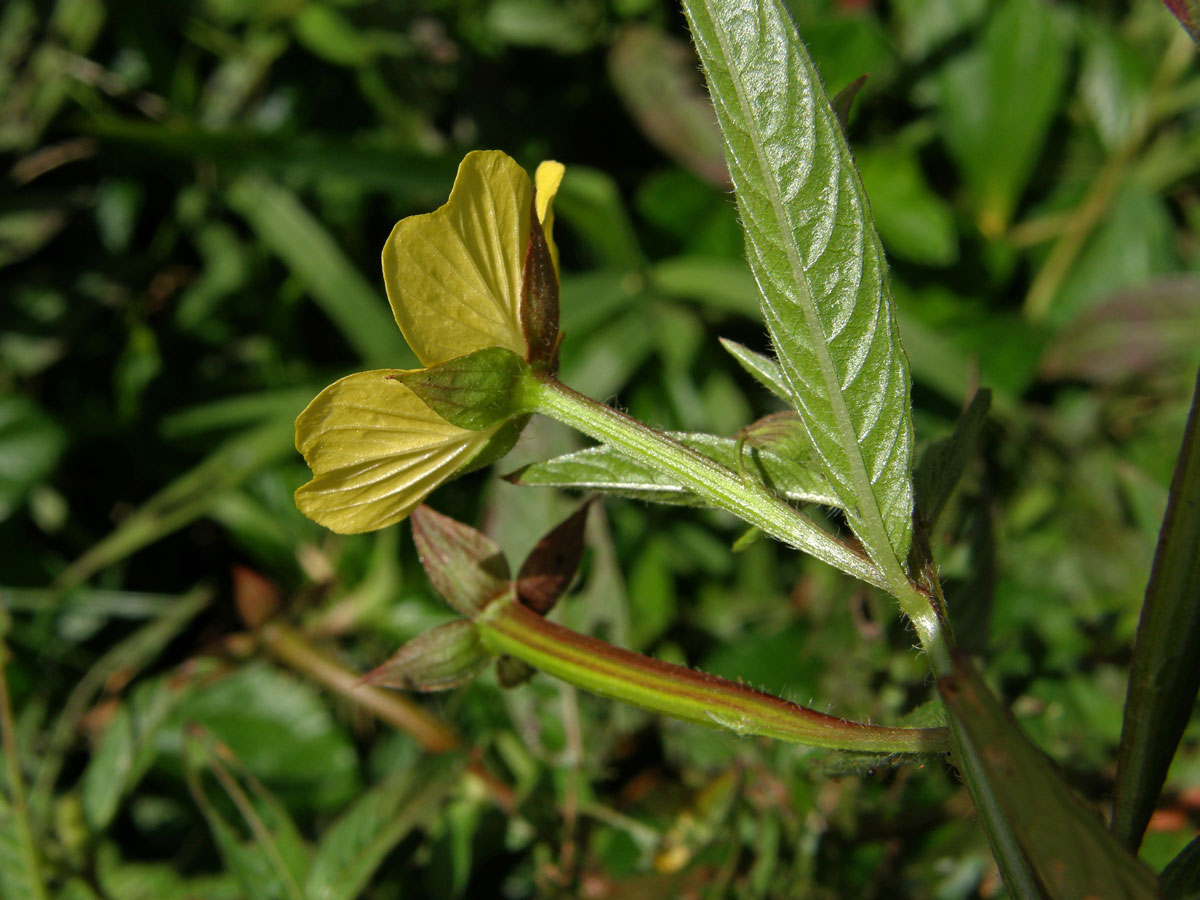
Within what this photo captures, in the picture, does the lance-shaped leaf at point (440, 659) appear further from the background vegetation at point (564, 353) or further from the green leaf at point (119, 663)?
the green leaf at point (119, 663)

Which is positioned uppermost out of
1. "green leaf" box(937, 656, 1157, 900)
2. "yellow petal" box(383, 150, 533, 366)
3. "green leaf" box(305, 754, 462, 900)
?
"yellow petal" box(383, 150, 533, 366)

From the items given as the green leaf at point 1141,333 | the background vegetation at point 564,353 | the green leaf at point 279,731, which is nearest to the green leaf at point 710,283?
the background vegetation at point 564,353

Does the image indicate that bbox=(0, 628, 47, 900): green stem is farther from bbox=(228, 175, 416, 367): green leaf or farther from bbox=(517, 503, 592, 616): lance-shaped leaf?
bbox=(228, 175, 416, 367): green leaf

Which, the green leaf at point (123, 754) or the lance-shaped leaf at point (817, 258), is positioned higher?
the lance-shaped leaf at point (817, 258)

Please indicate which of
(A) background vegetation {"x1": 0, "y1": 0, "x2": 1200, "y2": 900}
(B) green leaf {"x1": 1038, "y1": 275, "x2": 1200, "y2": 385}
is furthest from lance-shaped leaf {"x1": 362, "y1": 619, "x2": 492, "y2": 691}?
(B) green leaf {"x1": 1038, "y1": 275, "x2": 1200, "y2": 385}

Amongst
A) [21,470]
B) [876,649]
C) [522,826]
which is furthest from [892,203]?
[21,470]

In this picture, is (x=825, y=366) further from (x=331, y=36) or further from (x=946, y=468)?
(x=331, y=36)

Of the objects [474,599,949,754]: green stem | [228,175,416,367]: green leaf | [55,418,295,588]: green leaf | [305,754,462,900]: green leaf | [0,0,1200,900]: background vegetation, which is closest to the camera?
[474,599,949,754]: green stem
